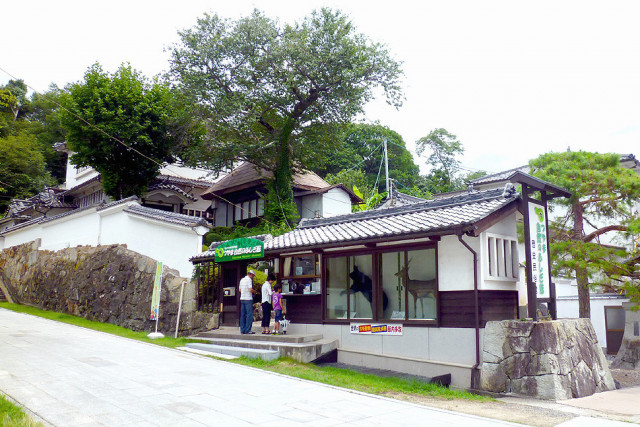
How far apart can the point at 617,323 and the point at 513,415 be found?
17.1 meters

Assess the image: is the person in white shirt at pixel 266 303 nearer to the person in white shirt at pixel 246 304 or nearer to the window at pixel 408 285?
the person in white shirt at pixel 246 304

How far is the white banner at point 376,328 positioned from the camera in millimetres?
13094

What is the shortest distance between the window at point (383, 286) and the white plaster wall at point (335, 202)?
15.8 metres

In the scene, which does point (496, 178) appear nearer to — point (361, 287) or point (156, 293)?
point (361, 287)

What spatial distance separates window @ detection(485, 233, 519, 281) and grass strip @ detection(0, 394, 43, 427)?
9.66 meters

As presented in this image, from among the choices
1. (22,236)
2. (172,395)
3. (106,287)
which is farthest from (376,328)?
(22,236)

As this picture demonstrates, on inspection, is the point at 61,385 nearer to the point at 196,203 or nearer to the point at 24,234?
the point at 24,234

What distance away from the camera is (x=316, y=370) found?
41.5 feet

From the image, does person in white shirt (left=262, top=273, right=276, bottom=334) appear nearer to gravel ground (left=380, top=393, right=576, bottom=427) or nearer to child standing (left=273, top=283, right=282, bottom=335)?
A: child standing (left=273, top=283, right=282, bottom=335)

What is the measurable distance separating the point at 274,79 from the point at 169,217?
11.7m

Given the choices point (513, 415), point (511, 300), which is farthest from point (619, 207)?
point (513, 415)

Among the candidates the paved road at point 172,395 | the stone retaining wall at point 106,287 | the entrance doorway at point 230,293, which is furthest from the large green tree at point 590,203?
the stone retaining wall at point 106,287

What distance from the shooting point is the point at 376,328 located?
13.5 metres

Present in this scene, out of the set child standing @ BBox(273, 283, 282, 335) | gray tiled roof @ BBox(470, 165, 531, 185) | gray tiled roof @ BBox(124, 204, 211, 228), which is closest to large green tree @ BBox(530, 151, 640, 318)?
child standing @ BBox(273, 283, 282, 335)
